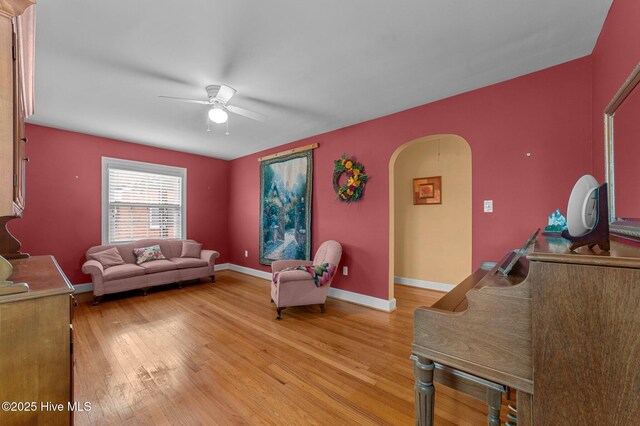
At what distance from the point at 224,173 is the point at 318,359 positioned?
4736 millimetres

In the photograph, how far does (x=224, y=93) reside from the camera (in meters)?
2.59

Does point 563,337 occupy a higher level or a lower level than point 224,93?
lower

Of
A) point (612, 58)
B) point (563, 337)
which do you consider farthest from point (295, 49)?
point (563, 337)

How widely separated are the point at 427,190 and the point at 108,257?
17.2 feet

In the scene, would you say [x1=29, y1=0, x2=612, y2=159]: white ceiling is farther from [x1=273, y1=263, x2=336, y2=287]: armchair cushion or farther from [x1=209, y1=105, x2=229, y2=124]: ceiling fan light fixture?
[x1=273, y1=263, x2=336, y2=287]: armchair cushion

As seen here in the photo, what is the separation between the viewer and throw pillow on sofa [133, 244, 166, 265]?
4.33 metres

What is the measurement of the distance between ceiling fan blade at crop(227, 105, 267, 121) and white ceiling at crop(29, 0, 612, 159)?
0.34 feet

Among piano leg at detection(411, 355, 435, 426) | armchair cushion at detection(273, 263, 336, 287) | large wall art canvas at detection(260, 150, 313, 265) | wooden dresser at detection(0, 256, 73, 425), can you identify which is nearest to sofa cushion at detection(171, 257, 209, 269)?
large wall art canvas at detection(260, 150, 313, 265)

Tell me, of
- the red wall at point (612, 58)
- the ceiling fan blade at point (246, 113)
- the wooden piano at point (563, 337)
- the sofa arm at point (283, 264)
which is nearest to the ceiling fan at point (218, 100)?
the ceiling fan blade at point (246, 113)

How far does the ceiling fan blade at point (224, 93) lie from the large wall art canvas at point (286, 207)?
1733 millimetres

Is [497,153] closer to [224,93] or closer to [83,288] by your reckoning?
[224,93]

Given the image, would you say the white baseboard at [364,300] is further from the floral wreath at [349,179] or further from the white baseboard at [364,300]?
the floral wreath at [349,179]

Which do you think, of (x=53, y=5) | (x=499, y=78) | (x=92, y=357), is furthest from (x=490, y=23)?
(x=92, y=357)

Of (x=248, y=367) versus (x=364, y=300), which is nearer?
(x=248, y=367)
